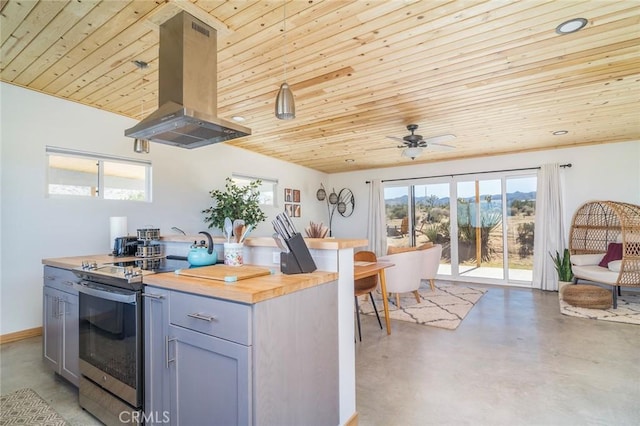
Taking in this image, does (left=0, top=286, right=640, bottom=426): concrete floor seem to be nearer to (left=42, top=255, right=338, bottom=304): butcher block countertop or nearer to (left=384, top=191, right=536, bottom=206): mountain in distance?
(left=42, top=255, right=338, bottom=304): butcher block countertop

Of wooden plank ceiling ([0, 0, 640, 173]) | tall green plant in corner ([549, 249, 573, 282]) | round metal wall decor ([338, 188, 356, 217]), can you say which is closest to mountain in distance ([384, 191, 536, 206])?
round metal wall decor ([338, 188, 356, 217])

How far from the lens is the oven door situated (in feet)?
5.44

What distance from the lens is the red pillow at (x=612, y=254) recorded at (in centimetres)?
454

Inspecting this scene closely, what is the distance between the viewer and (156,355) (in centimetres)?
157

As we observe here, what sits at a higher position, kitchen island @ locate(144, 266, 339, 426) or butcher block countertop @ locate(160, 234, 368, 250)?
butcher block countertop @ locate(160, 234, 368, 250)

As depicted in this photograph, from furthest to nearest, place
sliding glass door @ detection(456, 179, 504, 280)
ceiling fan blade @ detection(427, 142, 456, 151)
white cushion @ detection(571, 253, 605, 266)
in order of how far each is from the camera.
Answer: sliding glass door @ detection(456, 179, 504, 280) → white cushion @ detection(571, 253, 605, 266) → ceiling fan blade @ detection(427, 142, 456, 151)

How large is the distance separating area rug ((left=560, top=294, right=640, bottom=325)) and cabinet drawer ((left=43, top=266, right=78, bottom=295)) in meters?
5.20

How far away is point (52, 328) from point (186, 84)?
2060 millimetres

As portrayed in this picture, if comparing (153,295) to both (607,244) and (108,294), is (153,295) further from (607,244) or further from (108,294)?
(607,244)

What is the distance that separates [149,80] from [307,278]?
2702mm

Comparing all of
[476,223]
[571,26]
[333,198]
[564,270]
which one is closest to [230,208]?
[333,198]

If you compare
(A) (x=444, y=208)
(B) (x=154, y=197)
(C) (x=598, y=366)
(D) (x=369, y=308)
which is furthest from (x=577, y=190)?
(B) (x=154, y=197)

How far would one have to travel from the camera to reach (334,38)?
231 cm

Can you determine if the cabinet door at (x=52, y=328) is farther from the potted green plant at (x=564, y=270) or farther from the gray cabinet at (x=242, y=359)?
the potted green plant at (x=564, y=270)
